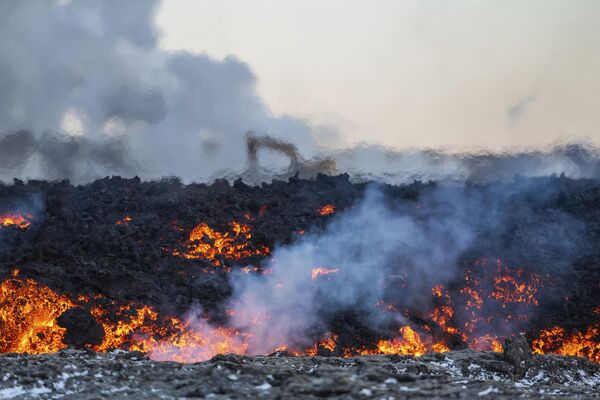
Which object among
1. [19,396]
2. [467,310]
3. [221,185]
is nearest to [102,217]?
[221,185]

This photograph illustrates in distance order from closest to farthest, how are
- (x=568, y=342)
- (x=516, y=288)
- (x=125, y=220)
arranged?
(x=568, y=342) → (x=516, y=288) → (x=125, y=220)

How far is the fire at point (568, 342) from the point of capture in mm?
16469

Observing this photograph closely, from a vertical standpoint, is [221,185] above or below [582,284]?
above

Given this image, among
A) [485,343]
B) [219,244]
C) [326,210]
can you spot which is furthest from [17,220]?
[485,343]

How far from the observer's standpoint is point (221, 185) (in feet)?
86.8

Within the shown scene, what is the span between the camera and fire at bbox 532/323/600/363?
54.0 ft

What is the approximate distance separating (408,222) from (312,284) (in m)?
4.88

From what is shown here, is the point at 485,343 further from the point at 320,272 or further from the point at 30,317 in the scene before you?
the point at 30,317

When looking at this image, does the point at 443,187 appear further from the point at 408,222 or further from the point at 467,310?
the point at 467,310

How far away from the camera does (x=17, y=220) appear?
21.5m

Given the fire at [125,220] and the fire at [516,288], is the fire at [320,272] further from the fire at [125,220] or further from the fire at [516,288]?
the fire at [125,220]

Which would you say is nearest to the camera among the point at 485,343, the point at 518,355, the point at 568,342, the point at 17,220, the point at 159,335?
the point at 518,355

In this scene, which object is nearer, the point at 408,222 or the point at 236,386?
the point at 236,386

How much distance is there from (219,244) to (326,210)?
420 centimetres
